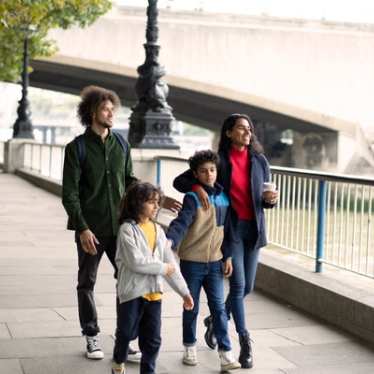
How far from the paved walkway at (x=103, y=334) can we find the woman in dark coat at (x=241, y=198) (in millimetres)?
397

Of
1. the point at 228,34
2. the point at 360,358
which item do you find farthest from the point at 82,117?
the point at 228,34

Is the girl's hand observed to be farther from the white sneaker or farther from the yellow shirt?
the white sneaker

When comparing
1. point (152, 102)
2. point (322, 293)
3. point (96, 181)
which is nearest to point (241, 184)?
point (96, 181)

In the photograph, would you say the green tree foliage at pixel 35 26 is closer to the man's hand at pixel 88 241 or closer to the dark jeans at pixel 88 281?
the dark jeans at pixel 88 281

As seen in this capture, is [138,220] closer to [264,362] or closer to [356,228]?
[264,362]

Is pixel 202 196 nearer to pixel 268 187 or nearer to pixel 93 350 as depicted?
pixel 268 187

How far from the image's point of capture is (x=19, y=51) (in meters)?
30.6

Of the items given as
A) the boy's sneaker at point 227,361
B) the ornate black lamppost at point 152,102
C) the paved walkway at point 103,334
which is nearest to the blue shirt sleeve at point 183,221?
the boy's sneaker at point 227,361

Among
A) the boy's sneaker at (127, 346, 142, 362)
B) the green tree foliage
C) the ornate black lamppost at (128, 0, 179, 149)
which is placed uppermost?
the green tree foliage

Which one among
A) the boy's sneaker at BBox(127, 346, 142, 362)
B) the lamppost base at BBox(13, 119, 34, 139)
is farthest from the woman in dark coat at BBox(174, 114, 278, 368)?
the lamppost base at BBox(13, 119, 34, 139)

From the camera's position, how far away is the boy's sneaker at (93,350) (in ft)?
18.2

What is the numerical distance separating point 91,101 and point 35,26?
20.9 metres

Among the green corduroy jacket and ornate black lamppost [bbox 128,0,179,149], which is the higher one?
ornate black lamppost [bbox 128,0,179,149]

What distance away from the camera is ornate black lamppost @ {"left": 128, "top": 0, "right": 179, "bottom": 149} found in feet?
45.5
